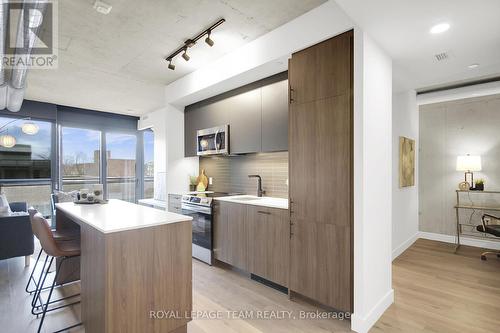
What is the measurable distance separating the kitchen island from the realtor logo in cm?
160

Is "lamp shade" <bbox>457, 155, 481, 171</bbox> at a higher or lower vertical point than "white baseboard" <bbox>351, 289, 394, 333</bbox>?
higher

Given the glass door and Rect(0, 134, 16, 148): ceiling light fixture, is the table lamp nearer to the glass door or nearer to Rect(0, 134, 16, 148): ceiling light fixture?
the glass door

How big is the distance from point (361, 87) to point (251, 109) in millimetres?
1550

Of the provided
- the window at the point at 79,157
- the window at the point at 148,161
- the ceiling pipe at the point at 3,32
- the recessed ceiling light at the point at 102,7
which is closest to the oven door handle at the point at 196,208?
the recessed ceiling light at the point at 102,7

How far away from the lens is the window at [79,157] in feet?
18.8

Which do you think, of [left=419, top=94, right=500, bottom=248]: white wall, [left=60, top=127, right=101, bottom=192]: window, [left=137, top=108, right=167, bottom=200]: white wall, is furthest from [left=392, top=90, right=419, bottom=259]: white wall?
[left=60, top=127, right=101, bottom=192]: window

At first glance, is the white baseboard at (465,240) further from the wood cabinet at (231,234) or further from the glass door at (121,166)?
the glass door at (121,166)

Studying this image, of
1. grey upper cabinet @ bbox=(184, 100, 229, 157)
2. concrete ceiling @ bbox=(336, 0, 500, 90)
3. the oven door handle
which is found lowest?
the oven door handle

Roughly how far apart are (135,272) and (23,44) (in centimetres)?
235

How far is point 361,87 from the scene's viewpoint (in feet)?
6.81

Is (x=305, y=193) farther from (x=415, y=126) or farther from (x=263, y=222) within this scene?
(x=415, y=126)

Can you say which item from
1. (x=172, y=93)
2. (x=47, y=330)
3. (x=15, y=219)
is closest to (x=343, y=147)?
(x=47, y=330)

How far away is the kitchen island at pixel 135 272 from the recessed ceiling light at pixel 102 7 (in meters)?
1.80

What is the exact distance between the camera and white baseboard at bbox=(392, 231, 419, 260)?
3845 mm
